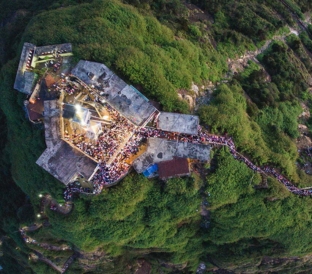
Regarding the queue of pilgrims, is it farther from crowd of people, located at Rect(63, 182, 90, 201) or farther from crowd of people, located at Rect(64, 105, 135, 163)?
crowd of people, located at Rect(63, 182, 90, 201)

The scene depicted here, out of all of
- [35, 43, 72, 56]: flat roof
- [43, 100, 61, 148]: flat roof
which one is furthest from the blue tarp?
[35, 43, 72, 56]: flat roof

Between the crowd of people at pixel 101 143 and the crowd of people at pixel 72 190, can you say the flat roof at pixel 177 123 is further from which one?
the crowd of people at pixel 72 190

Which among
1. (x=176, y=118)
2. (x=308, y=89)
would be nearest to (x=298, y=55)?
(x=308, y=89)

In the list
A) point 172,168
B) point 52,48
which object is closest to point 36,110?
point 52,48

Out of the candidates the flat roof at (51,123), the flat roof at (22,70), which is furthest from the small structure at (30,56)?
the flat roof at (51,123)

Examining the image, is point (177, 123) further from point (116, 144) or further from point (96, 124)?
point (96, 124)

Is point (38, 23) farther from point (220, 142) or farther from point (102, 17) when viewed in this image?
point (220, 142)

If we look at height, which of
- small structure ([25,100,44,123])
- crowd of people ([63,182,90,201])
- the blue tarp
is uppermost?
the blue tarp
